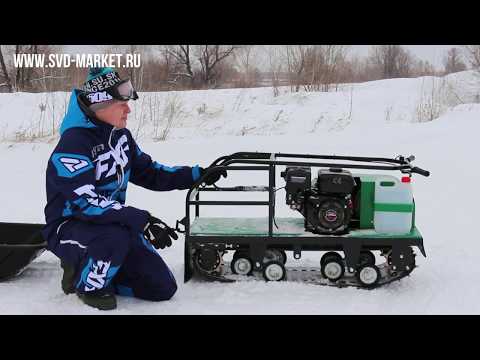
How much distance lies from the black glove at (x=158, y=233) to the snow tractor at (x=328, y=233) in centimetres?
39

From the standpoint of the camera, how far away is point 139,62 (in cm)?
1392

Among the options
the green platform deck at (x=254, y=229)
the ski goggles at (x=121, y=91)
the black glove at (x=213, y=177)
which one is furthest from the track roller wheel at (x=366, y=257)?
the ski goggles at (x=121, y=91)

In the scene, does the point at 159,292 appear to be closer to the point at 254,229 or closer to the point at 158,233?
the point at 158,233

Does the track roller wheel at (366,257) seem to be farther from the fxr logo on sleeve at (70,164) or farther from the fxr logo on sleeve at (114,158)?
the fxr logo on sleeve at (70,164)

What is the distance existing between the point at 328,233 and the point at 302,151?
16.5 feet

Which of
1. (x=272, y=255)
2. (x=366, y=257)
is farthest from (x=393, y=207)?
(x=272, y=255)

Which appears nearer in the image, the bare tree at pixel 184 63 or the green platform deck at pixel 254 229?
the green platform deck at pixel 254 229

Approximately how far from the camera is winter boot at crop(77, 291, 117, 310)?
412cm

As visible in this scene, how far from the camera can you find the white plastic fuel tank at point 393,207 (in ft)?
14.8

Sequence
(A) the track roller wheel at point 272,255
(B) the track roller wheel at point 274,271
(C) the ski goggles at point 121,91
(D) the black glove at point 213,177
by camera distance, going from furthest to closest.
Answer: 1. (D) the black glove at point 213,177
2. (A) the track roller wheel at point 272,255
3. (B) the track roller wheel at point 274,271
4. (C) the ski goggles at point 121,91

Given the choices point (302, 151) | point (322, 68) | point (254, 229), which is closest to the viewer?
Result: point (254, 229)

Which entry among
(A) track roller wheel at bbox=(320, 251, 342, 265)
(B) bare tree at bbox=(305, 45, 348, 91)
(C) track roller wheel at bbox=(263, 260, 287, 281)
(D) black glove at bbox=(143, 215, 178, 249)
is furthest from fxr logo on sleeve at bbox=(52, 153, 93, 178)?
(B) bare tree at bbox=(305, 45, 348, 91)

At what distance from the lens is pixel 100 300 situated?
4133 mm

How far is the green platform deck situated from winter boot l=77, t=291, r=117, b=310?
72cm
